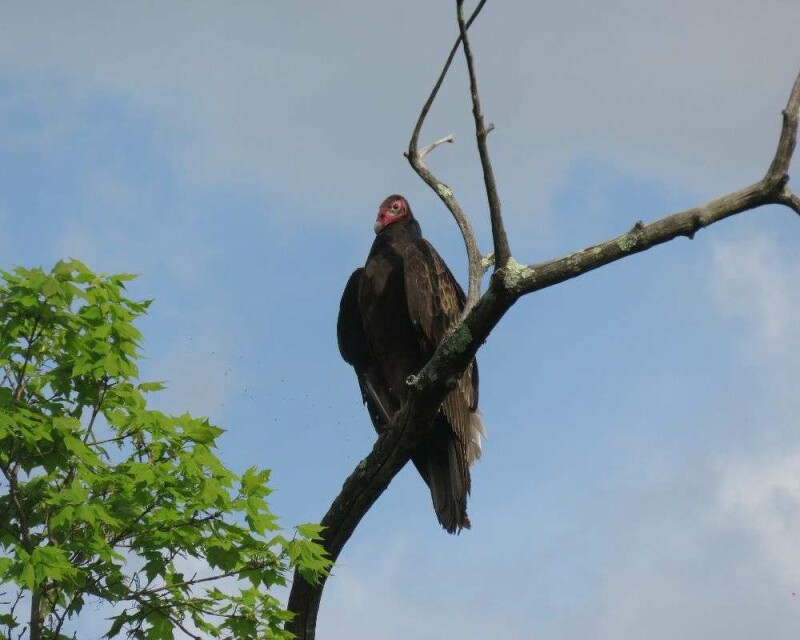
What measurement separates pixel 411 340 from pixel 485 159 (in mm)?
1989

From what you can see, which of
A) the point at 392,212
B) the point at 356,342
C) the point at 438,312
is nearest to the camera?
the point at 438,312

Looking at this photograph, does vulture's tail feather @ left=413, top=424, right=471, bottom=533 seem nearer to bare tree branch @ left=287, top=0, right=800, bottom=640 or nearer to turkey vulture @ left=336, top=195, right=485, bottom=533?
turkey vulture @ left=336, top=195, right=485, bottom=533

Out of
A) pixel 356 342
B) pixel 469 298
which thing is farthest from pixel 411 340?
pixel 469 298

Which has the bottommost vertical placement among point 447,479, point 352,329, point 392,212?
point 447,479

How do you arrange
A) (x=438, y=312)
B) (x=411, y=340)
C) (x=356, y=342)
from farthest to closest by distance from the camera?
(x=356, y=342) → (x=411, y=340) → (x=438, y=312)

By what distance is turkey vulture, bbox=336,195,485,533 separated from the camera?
17.4 ft

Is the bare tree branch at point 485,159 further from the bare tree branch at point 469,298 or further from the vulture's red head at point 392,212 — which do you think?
the vulture's red head at point 392,212

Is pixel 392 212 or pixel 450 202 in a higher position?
pixel 392 212

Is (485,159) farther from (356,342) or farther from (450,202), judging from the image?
(356,342)

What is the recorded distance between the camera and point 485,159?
3.89 metres

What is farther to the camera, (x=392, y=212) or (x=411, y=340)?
(x=392, y=212)

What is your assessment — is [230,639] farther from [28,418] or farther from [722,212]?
[722,212]

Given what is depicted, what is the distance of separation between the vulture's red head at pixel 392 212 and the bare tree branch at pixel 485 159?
8.35ft

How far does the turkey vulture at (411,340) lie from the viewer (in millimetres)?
5293
